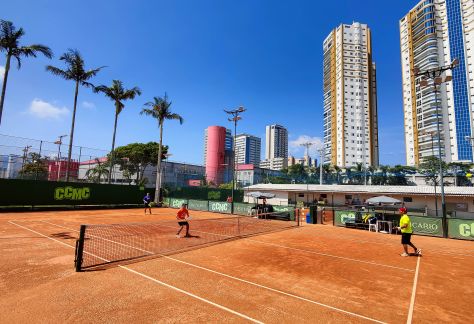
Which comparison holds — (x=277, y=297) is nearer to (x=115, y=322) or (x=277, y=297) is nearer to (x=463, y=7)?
(x=115, y=322)

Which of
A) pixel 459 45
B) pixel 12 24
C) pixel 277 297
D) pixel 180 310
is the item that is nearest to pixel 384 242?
pixel 277 297

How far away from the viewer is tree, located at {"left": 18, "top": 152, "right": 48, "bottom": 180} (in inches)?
1032

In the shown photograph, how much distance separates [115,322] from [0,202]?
85.3 ft

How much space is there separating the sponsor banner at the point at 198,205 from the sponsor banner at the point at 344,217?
14775 mm

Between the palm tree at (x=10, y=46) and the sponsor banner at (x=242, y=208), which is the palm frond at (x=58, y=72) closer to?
the palm tree at (x=10, y=46)

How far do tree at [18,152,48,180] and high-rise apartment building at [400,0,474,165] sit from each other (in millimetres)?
94784

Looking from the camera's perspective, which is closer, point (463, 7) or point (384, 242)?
point (384, 242)

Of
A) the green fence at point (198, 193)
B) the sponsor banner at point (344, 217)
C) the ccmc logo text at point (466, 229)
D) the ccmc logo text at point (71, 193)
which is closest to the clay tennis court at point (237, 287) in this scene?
the ccmc logo text at point (466, 229)

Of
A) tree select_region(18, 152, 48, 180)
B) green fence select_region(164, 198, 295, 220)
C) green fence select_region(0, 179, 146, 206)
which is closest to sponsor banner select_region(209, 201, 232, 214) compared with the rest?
green fence select_region(164, 198, 295, 220)

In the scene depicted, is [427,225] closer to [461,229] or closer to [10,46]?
[461,229]

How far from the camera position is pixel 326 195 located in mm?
43031

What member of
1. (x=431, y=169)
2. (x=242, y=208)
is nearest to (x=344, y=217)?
(x=242, y=208)

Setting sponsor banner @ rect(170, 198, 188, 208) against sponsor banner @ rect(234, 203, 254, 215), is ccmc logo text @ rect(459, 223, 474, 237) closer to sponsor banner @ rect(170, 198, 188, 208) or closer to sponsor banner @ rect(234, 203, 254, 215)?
sponsor banner @ rect(234, 203, 254, 215)

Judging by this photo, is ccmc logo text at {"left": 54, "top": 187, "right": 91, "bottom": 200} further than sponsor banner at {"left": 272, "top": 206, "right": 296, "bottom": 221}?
Yes
